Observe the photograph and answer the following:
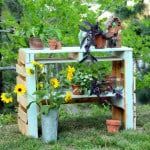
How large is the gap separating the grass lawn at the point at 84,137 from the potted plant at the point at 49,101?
0.12 meters

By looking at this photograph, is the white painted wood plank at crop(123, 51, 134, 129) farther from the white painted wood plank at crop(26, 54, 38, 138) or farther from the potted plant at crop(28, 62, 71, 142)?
the white painted wood plank at crop(26, 54, 38, 138)

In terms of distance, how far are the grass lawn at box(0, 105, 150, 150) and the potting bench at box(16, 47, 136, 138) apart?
0.50ft

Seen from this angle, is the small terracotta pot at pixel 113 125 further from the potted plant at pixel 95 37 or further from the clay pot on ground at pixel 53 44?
the clay pot on ground at pixel 53 44

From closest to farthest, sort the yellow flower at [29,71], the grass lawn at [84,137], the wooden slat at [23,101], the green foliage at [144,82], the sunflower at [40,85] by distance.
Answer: the grass lawn at [84,137] < the yellow flower at [29,71] < the sunflower at [40,85] < the wooden slat at [23,101] < the green foliage at [144,82]

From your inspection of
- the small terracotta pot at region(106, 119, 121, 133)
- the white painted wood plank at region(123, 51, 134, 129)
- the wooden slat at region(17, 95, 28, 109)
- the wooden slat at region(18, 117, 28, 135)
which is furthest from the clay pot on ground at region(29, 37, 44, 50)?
the small terracotta pot at region(106, 119, 121, 133)

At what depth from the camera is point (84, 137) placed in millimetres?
5270

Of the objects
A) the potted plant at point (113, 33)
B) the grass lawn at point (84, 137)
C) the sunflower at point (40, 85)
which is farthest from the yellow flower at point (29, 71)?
the potted plant at point (113, 33)

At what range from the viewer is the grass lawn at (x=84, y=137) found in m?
4.91

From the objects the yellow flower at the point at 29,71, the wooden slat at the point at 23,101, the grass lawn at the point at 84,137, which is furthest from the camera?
the wooden slat at the point at 23,101

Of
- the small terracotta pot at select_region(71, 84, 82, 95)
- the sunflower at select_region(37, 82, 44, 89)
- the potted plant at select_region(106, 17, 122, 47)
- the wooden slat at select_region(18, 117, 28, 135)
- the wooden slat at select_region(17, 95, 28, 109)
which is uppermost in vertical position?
the potted plant at select_region(106, 17, 122, 47)

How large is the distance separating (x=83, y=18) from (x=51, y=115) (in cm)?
289

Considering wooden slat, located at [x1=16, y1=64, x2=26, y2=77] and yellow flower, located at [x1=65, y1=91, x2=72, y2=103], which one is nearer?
yellow flower, located at [x1=65, y1=91, x2=72, y2=103]

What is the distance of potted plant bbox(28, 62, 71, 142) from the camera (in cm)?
512

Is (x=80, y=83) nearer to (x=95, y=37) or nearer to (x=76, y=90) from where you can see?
(x=76, y=90)
